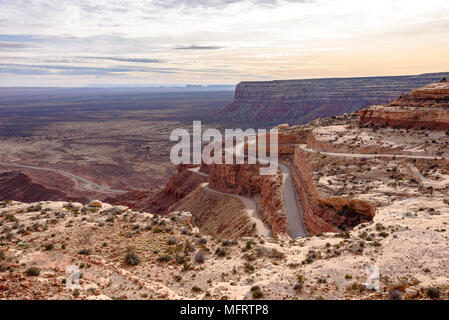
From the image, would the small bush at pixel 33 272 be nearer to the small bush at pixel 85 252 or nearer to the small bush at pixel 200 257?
the small bush at pixel 85 252

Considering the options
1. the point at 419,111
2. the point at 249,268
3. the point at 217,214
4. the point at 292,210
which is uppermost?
the point at 419,111

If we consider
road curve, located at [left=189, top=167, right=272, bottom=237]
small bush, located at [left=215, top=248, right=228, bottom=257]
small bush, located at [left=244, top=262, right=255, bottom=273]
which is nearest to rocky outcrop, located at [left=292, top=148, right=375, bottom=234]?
road curve, located at [left=189, top=167, right=272, bottom=237]

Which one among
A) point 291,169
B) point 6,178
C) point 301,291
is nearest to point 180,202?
point 291,169

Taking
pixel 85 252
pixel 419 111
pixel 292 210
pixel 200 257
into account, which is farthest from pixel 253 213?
pixel 85 252

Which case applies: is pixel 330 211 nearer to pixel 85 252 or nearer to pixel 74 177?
pixel 85 252

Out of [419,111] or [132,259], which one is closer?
[132,259]

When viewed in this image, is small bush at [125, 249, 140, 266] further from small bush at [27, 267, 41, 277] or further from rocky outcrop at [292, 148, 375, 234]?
rocky outcrop at [292, 148, 375, 234]

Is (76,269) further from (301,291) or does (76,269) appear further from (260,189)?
(260,189)

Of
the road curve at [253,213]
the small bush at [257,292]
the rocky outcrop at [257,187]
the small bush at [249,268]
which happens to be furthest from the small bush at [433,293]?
the road curve at [253,213]
